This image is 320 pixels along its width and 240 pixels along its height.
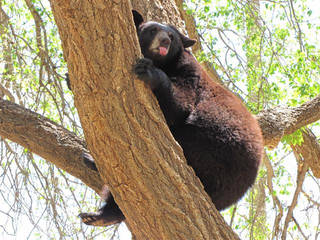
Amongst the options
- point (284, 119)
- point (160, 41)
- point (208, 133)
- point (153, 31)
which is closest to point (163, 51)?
point (160, 41)

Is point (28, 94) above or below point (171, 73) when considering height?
above

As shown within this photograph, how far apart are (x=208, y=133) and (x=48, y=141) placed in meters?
1.40

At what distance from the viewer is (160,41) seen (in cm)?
381

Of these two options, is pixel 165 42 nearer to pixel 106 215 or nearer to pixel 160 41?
pixel 160 41

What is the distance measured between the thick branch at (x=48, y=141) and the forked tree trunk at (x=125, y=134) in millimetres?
1236

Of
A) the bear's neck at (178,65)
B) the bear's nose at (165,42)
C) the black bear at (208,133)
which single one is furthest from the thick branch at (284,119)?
the bear's nose at (165,42)

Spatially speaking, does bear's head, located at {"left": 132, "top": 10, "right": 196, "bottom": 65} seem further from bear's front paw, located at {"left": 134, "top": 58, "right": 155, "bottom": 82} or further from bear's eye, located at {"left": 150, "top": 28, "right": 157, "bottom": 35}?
bear's front paw, located at {"left": 134, "top": 58, "right": 155, "bottom": 82}

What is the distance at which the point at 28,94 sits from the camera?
19.1 ft

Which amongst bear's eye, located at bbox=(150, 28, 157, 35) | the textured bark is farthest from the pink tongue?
the textured bark

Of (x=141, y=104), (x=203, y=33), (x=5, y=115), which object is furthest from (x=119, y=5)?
(x=203, y=33)

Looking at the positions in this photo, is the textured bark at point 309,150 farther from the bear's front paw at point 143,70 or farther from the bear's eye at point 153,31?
the bear's front paw at point 143,70

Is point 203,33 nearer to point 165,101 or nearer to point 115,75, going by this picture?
point 165,101

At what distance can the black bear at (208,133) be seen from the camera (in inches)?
134

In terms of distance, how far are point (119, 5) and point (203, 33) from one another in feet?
13.2
